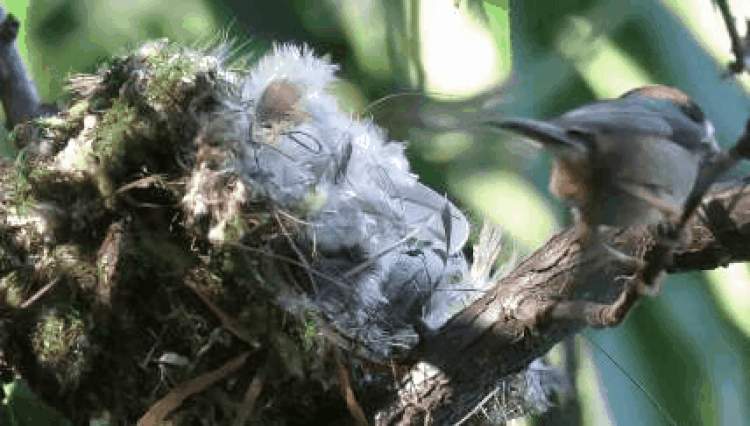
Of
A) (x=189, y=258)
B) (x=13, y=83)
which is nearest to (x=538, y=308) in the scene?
(x=189, y=258)

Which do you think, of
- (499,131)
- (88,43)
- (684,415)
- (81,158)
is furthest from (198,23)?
(499,131)

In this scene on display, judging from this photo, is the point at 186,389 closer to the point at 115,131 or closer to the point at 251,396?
the point at 251,396

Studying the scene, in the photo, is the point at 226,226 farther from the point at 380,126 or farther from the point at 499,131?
the point at 499,131

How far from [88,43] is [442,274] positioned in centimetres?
79

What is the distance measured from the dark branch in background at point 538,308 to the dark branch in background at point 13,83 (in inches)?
22.5

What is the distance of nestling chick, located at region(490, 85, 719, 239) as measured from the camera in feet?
2.42

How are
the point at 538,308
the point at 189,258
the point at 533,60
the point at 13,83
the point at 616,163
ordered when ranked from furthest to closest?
the point at 533,60 < the point at 13,83 < the point at 189,258 < the point at 538,308 < the point at 616,163

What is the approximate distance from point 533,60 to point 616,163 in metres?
0.84

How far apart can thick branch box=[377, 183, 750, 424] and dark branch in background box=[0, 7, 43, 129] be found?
574 mm

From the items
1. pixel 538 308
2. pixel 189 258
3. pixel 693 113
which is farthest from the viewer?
pixel 189 258

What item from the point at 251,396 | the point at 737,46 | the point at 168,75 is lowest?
the point at 251,396

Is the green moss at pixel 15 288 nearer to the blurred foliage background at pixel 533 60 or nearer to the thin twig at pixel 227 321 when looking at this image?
the thin twig at pixel 227 321

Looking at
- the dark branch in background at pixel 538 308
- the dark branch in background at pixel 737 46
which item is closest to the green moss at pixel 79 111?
the dark branch in background at pixel 538 308

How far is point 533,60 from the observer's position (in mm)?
1570
